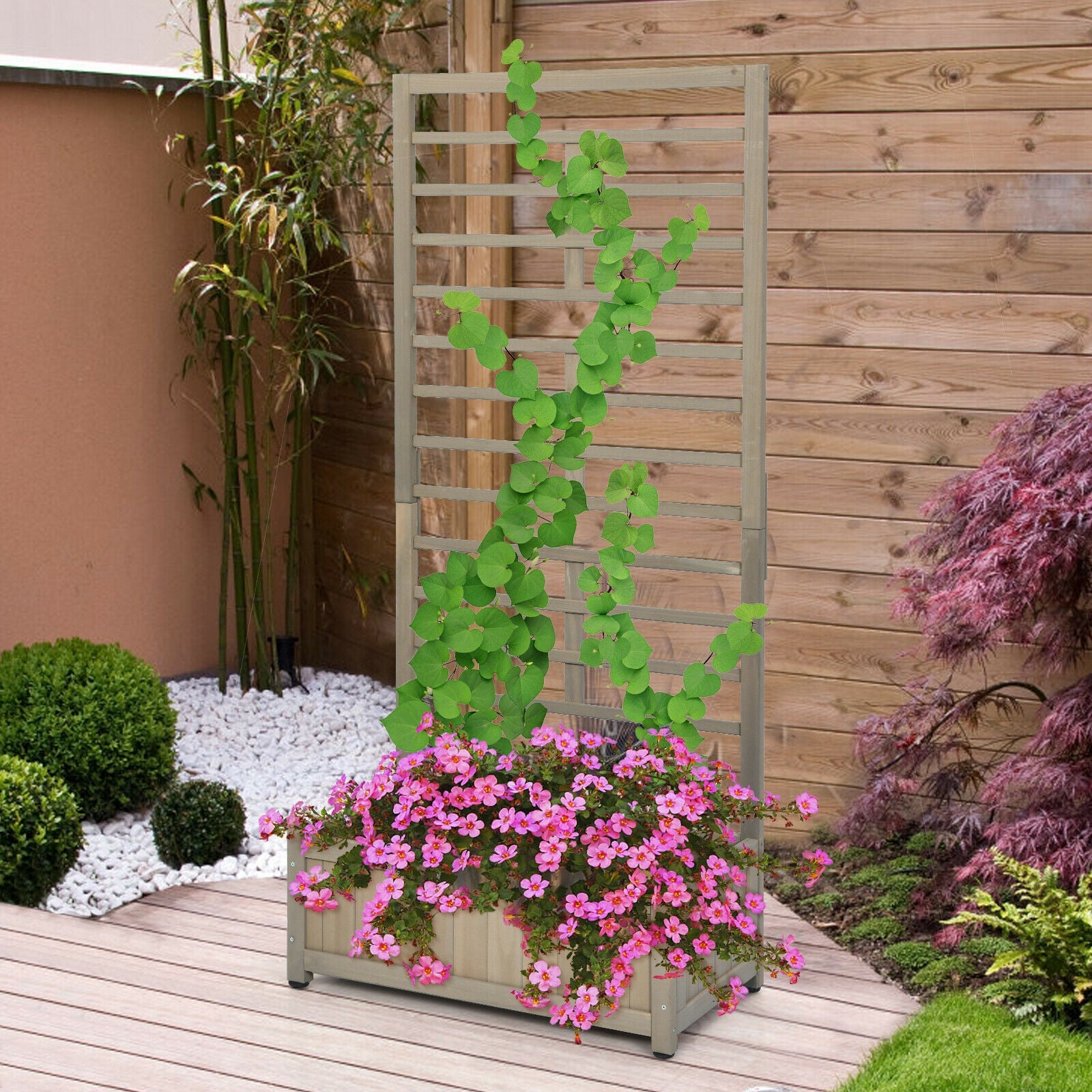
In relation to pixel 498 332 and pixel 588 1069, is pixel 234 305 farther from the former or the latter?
pixel 588 1069

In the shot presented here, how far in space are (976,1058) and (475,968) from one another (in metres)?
0.93

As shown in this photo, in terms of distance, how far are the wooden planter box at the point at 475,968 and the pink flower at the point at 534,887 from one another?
0.11 meters

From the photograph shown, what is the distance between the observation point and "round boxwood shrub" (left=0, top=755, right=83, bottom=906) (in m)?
3.69

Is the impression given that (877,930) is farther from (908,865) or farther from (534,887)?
(534,887)

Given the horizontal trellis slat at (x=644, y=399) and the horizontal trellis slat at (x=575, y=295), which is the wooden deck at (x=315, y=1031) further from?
the horizontal trellis slat at (x=575, y=295)

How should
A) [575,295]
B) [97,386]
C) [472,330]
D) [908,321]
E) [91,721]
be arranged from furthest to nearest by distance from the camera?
[97,386], [91,721], [908,321], [575,295], [472,330]

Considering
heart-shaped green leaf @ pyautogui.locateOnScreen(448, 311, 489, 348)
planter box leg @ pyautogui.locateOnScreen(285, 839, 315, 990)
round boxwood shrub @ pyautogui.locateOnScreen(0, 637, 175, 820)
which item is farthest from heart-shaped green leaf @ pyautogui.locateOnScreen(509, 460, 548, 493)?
round boxwood shrub @ pyautogui.locateOnScreen(0, 637, 175, 820)

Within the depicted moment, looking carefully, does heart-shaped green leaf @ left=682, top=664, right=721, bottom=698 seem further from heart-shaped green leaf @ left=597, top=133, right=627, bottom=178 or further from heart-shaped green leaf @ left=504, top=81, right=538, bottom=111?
heart-shaped green leaf @ left=504, top=81, right=538, bottom=111

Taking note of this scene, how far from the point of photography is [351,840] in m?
3.29

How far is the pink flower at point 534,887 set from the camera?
298 centimetres

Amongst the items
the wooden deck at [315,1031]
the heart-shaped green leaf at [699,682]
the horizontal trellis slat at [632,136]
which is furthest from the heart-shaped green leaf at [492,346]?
the wooden deck at [315,1031]

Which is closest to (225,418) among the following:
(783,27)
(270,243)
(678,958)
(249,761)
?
(270,243)

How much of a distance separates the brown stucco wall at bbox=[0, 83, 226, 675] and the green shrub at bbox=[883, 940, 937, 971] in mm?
2798

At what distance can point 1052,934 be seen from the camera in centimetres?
304
